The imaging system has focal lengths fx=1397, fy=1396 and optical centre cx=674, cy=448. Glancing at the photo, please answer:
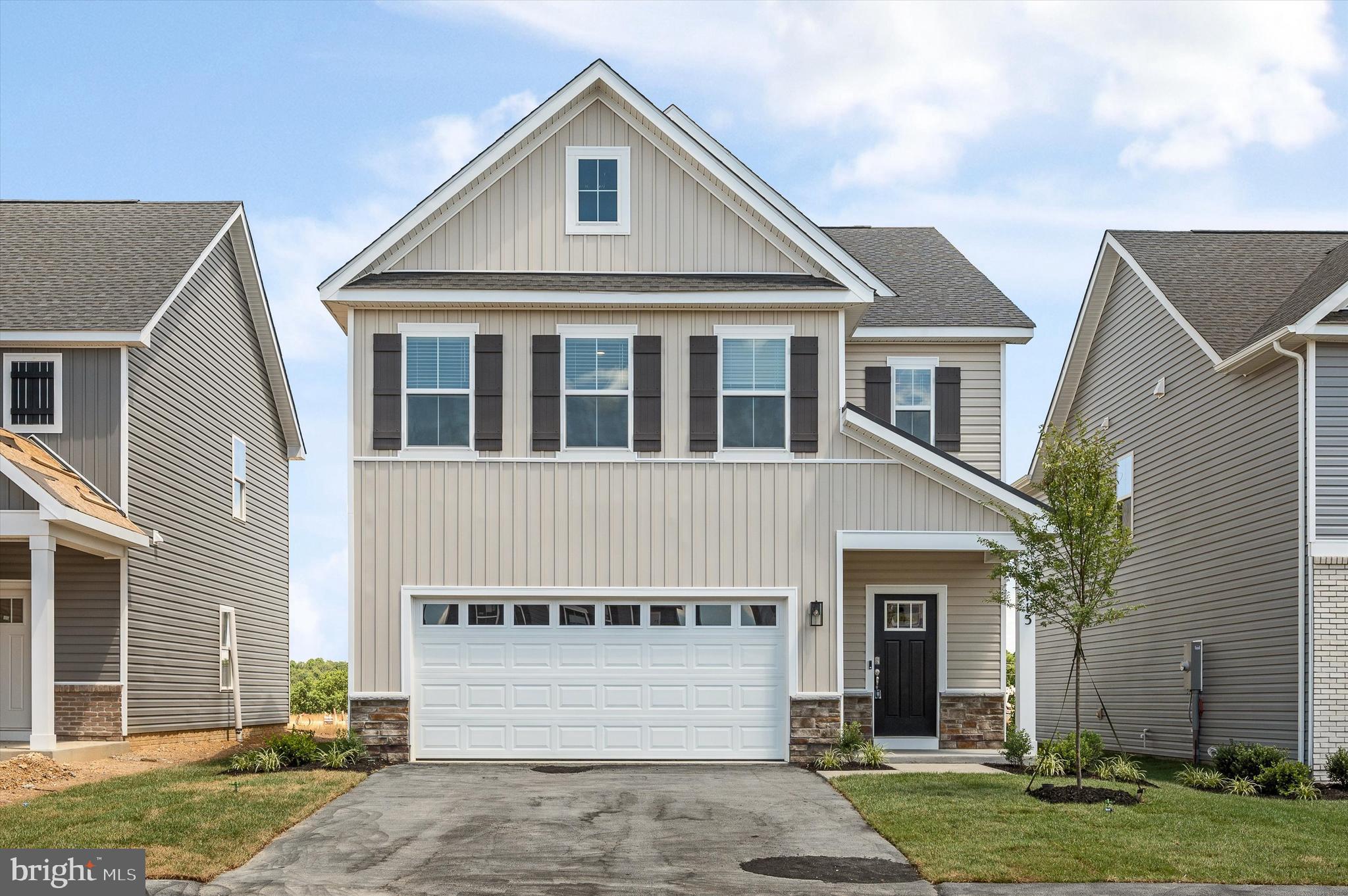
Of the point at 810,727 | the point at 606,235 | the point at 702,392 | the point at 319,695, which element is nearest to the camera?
the point at 810,727

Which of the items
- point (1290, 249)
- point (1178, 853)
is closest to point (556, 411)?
point (1178, 853)

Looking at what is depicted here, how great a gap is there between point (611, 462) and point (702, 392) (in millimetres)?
1487

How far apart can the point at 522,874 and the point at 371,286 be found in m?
9.40

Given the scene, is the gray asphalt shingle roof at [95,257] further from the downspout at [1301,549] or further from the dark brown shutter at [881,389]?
the downspout at [1301,549]

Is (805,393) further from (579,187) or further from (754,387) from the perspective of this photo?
(579,187)

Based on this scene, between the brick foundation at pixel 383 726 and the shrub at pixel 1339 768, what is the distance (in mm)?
11070

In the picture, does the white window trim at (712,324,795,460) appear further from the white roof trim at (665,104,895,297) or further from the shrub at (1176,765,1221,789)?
the shrub at (1176,765,1221,789)

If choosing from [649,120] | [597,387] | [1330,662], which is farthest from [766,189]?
[1330,662]

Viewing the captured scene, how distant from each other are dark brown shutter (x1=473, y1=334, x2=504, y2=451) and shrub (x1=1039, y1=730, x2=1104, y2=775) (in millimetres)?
7761

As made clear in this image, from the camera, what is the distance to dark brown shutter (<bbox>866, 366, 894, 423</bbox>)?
20.8 meters

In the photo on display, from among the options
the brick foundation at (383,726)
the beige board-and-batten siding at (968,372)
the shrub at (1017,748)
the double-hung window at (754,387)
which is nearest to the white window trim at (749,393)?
the double-hung window at (754,387)

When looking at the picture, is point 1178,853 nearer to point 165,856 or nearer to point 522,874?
point 522,874

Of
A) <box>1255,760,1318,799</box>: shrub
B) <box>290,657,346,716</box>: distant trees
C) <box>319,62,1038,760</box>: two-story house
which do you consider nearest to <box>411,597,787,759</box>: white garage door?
<box>319,62,1038,760</box>: two-story house

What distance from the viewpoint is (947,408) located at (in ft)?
68.5
